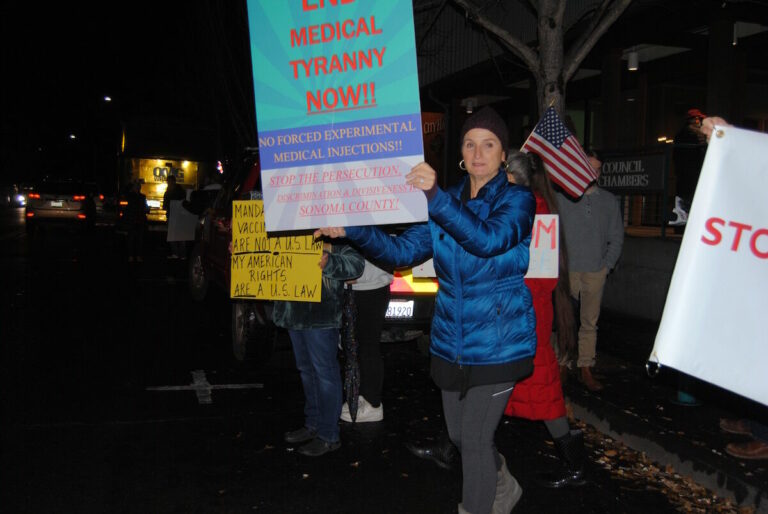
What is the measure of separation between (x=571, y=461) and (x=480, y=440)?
1.45 m

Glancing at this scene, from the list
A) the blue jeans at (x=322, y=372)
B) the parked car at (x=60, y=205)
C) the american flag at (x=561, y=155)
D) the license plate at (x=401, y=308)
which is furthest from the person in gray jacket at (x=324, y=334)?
the parked car at (x=60, y=205)

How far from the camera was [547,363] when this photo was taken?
15.3 ft

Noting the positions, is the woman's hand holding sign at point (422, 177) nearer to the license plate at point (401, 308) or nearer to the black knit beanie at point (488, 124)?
the black knit beanie at point (488, 124)

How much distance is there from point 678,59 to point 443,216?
16.1 metres

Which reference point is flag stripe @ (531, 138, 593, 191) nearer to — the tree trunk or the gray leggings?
the tree trunk

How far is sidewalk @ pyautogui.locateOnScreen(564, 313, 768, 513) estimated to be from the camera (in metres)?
4.83

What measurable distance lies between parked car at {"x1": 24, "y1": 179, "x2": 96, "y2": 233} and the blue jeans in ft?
79.4

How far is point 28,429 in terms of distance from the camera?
5.68 metres

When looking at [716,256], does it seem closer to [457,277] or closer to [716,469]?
[457,277]

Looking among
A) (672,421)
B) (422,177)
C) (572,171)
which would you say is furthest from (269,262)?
(672,421)

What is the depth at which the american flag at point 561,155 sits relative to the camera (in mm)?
6797

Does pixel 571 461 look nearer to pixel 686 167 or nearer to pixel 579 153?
pixel 579 153

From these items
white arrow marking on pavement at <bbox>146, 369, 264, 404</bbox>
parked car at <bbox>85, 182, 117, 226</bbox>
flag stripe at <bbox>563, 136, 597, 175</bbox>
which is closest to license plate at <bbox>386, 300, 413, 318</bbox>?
white arrow marking on pavement at <bbox>146, 369, 264, 404</bbox>

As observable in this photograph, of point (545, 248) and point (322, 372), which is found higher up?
point (545, 248)
